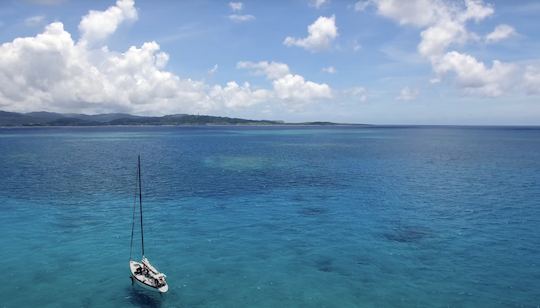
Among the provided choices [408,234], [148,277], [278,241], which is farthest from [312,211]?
[148,277]

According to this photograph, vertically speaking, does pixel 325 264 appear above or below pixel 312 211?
below

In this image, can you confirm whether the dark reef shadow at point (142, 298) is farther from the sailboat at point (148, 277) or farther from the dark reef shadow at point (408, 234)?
the dark reef shadow at point (408, 234)

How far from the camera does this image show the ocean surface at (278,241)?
1558 inches

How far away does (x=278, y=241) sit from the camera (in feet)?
177

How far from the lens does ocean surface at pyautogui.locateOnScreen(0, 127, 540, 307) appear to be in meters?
39.6

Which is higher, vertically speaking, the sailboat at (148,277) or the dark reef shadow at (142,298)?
the sailboat at (148,277)

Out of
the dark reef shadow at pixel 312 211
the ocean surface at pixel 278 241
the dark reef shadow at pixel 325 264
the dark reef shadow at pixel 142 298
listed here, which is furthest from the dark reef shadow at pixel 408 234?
the dark reef shadow at pixel 142 298

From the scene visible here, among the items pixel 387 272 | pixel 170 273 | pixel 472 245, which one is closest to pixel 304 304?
pixel 387 272

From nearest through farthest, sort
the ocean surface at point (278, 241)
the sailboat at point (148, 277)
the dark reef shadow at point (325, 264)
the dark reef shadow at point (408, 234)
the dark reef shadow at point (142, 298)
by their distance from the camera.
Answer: the dark reef shadow at point (142, 298) → the sailboat at point (148, 277) → the ocean surface at point (278, 241) → the dark reef shadow at point (325, 264) → the dark reef shadow at point (408, 234)

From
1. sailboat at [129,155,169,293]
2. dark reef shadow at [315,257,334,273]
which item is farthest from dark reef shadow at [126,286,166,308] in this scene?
dark reef shadow at [315,257,334,273]

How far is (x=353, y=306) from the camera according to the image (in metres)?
37.4

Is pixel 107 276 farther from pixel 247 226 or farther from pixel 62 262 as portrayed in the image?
pixel 247 226

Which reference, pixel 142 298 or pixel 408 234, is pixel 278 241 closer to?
pixel 408 234

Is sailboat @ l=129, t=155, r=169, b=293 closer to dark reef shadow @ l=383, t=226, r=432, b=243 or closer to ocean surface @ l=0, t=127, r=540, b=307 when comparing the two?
ocean surface @ l=0, t=127, r=540, b=307
